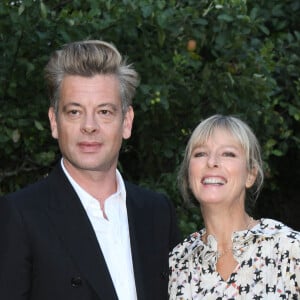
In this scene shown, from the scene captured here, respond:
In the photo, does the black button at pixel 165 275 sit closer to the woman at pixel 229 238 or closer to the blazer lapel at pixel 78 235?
the woman at pixel 229 238

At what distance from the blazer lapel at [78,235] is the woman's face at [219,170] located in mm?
505

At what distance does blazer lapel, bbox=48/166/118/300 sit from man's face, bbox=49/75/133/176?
14cm

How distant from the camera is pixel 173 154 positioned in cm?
548

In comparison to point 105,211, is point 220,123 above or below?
above

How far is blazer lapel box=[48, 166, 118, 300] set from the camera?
360cm

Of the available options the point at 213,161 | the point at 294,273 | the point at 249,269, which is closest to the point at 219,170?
the point at 213,161

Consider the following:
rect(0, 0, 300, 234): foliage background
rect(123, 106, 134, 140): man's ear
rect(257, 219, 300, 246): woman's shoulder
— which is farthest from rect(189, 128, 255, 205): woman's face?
rect(0, 0, 300, 234): foliage background

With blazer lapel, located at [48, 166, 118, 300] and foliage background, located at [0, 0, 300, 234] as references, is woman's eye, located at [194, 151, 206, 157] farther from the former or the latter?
foliage background, located at [0, 0, 300, 234]

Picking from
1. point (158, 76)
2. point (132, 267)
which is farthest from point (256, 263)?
point (158, 76)

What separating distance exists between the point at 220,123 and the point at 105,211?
2.03ft

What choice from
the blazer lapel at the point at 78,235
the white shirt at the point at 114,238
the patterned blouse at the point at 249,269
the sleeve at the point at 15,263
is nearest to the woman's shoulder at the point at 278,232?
the patterned blouse at the point at 249,269

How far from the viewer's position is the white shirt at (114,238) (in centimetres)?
371

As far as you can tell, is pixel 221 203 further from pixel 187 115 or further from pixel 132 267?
pixel 187 115

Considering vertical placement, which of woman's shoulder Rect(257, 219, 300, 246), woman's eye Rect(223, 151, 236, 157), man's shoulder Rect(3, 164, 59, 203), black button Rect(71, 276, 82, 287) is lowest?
black button Rect(71, 276, 82, 287)
